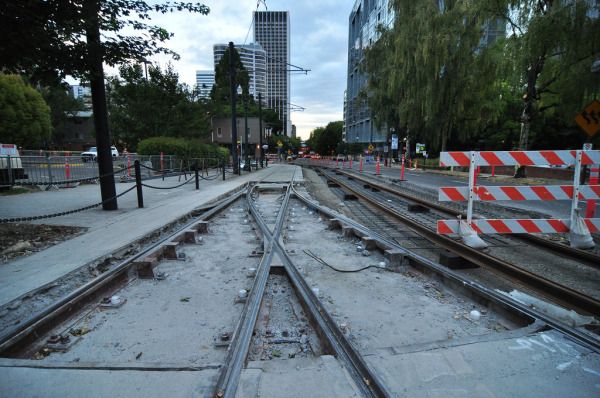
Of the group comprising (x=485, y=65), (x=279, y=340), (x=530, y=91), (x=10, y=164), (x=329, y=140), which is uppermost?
(x=485, y=65)

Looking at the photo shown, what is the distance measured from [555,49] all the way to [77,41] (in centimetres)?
2171

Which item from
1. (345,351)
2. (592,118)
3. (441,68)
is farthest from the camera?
(441,68)

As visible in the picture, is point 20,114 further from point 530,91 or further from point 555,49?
point 555,49

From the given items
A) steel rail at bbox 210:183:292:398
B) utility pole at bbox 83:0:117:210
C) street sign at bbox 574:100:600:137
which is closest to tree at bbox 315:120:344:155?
street sign at bbox 574:100:600:137

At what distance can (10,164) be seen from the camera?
35.9 ft

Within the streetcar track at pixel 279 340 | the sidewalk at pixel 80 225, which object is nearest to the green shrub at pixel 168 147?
the sidewalk at pixel 80 225

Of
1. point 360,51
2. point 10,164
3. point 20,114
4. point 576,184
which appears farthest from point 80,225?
point 360,51

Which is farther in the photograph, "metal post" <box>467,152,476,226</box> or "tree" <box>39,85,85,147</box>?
"tree" <box>39,85,85,147</box>

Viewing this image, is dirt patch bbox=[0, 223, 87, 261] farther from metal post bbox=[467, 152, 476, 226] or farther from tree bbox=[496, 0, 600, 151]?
tree bbox=[496, 0, 600, 151]

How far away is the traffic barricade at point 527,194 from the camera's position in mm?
4621

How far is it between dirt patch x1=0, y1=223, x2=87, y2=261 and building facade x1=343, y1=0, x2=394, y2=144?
69.5m

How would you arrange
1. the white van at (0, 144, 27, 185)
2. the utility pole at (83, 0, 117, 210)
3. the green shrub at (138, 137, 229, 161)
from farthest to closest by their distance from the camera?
the green shrub at (138, 137, 229, 161), the white van at (0, 144, 27, 185), the utility pole at (83, 0, 117, 210)

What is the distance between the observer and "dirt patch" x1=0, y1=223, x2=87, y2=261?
4613 millimetres

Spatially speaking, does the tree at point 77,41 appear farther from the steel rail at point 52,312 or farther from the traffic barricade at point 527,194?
the traffic barricade at point 527,194
